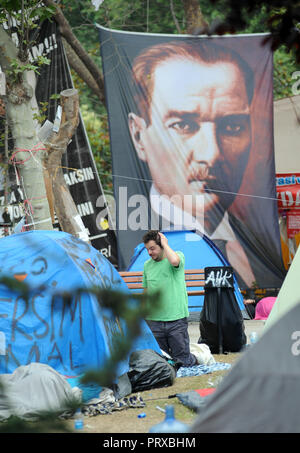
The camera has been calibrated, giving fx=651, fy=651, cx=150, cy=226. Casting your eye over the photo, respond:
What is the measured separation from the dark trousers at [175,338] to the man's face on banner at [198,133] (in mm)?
5281

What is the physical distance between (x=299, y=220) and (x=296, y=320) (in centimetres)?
1033

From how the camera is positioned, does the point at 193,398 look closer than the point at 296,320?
No

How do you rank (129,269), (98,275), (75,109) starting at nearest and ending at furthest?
1. (98,275)
2. (75,109)
3. (129,269)

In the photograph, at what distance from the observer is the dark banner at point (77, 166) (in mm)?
11312

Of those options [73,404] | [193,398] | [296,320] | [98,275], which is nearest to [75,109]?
[98,275]

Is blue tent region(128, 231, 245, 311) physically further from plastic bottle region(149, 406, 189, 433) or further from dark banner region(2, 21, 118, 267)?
plastic bottle region(149, 406, 189, 433)

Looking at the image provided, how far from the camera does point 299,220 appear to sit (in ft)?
42.9

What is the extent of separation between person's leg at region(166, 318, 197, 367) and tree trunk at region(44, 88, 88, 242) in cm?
292

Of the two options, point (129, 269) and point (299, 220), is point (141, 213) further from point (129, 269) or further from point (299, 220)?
point (299, 220)

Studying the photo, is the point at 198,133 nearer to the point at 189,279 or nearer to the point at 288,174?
the point at 288,174

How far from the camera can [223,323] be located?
25.3ft

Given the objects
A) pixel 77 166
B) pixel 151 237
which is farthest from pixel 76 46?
pixel 151 237

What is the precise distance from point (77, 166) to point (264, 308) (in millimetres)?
4319

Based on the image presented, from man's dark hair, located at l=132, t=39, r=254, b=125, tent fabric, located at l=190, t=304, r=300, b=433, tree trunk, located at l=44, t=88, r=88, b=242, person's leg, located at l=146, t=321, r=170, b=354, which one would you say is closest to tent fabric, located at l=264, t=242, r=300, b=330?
person's leg, located at l=146, t=321, r=170, b=354
